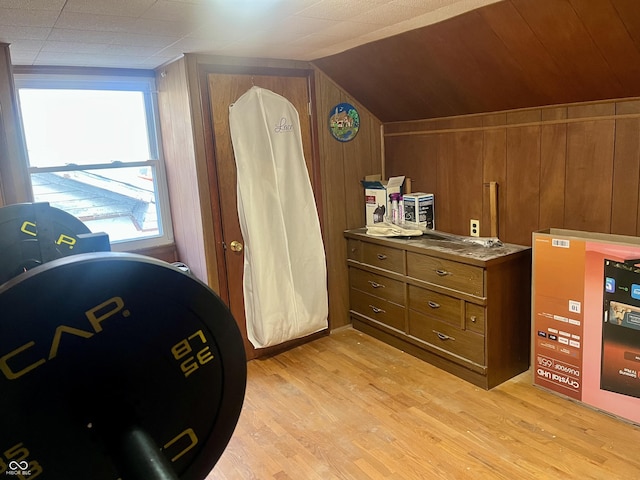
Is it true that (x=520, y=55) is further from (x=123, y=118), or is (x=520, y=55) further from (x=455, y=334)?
(x=123, y=118)

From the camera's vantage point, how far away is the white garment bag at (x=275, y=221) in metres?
3.28

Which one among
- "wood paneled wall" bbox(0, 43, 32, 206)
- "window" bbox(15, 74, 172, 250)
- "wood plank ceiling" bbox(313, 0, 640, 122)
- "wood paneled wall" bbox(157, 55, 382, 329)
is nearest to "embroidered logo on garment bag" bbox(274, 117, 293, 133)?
"wood paneled wall" bbox(157, 55, 382, 329)

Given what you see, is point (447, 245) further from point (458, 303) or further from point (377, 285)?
point (377, 285)

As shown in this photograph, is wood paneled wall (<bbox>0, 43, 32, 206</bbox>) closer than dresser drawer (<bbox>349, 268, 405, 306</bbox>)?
Yes

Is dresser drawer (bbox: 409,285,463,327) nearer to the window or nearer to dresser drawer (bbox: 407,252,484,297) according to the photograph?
dresser drawer (bbox: 407,252,484,297)

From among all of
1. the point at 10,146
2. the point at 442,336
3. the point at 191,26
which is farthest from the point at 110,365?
the point at 442,336

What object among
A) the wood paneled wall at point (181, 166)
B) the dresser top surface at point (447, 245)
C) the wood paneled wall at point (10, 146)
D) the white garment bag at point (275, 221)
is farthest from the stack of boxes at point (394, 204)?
the wood paneled wall at point (10, 146)

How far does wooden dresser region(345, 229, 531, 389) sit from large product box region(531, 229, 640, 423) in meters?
0.16

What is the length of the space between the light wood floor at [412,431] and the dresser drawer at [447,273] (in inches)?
23.6

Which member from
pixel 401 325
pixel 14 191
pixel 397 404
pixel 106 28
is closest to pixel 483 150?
pixel 401 325

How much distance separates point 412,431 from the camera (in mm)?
2580

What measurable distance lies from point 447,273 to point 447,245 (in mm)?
230

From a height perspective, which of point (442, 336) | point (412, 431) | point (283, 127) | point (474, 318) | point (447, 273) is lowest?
point (412, 431)

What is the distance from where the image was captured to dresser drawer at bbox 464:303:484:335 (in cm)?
290
